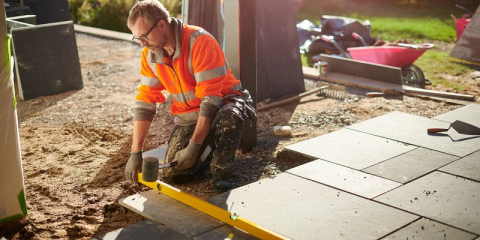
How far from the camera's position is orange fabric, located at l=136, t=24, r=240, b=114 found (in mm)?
4145

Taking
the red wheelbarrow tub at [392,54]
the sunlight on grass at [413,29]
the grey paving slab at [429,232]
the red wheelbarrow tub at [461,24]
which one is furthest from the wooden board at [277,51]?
the sunlight on grass at [413,29]

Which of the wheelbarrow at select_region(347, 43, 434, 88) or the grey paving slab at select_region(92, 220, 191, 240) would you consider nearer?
the grey paving slab at select_region(92, 220, 191, 240)

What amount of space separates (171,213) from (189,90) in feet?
3.10

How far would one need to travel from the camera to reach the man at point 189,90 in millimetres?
4074

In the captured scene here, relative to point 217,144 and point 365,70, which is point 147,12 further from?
point 365,70

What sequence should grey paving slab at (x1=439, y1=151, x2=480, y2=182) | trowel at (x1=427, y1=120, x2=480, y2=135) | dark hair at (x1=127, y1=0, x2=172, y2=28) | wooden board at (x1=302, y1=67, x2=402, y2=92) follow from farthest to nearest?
wooden board at (x1=302, y1=67, x2=402, y2=92) < trowel at (x1=427, y1=120, x2=480, y2=135) < grey paving slab at (x1=439, y1=151, x2=480, y2=182) < dark hair at (x1=127, y1=0, x2=172, y2=28)

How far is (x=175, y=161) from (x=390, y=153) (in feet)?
6.34

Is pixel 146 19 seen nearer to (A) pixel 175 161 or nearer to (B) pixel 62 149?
(A) pixel 175 161

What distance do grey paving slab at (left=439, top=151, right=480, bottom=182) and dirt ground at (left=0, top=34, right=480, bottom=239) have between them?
4.06 ft

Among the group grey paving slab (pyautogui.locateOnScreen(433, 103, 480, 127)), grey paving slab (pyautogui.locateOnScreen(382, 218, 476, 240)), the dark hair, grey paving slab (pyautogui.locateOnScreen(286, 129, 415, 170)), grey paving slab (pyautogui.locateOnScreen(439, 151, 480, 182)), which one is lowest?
grey paving slab (pyautogui.locateOnScreen(286, 129, 415, 170))

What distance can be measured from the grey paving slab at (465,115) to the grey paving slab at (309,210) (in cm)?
222

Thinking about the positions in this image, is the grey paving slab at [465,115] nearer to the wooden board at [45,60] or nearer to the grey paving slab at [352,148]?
the grey paving slab at [352,148]

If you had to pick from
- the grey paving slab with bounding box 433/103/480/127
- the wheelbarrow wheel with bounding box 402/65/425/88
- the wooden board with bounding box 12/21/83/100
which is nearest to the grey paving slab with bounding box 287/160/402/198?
the grey paving slab with bounding box 433/103/480/127

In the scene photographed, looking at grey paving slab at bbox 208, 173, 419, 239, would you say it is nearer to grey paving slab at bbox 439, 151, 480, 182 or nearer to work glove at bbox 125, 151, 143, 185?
work glove at bbox 125, 151, 143, 185
